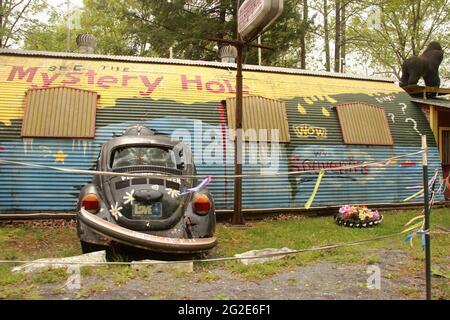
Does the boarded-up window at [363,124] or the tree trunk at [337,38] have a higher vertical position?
the tree trunk at [337,38]

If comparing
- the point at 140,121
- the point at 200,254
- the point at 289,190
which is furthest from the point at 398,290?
the point at 140,121

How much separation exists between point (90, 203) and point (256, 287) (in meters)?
2.76

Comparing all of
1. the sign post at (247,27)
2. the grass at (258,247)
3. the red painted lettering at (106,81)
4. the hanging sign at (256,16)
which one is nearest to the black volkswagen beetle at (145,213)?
the grass at (258,247)

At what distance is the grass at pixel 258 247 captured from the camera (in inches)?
196

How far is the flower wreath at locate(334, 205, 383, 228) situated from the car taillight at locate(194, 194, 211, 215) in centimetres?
457

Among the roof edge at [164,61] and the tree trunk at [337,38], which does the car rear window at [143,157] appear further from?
the tree trunk at [337,38]

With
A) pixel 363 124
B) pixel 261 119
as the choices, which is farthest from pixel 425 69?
pixel 261 119

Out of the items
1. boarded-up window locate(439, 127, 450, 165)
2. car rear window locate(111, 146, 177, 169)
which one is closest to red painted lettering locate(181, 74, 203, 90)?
car rear window locate(111, 146, 177, 169)

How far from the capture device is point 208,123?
425 inches

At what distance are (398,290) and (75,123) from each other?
8.06 m

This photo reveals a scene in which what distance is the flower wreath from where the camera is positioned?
9.42 metres

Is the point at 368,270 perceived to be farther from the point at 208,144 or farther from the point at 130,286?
the point at 208,144

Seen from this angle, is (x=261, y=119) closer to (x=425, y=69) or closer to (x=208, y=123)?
(x=208, y=123)

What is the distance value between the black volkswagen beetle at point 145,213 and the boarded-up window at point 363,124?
22.5ft
